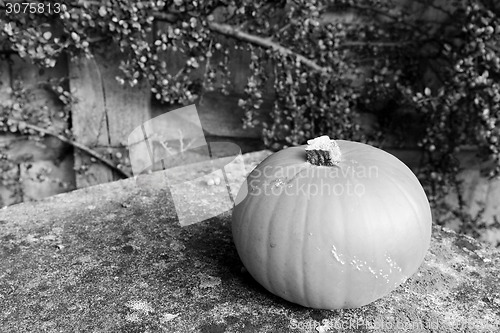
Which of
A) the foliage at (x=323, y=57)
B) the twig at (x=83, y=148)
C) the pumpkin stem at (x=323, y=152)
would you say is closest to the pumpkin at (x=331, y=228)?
the pumpkin stem at (x=323, y=152)

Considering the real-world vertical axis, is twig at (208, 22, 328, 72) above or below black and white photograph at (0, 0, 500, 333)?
above

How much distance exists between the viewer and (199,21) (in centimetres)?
192

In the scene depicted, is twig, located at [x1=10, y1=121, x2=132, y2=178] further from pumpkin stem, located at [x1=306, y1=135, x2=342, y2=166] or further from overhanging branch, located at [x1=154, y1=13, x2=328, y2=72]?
pumpkin stem, located at [x1=306, y1=135, x2=342, y2=166]

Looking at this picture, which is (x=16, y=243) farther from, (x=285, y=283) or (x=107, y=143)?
(x=107, y=143)

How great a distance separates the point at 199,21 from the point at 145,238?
40.2 inches

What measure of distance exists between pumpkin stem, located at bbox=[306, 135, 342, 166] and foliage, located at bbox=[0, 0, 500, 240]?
107cm

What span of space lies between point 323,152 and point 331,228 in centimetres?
17

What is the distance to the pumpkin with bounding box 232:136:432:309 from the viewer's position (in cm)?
90

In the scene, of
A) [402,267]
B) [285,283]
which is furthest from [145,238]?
[402,267]

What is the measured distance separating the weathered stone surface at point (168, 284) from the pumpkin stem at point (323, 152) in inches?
12.2

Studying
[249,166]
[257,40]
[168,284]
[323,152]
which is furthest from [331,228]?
[257,40]

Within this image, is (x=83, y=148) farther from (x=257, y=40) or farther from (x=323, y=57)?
(x=323, y=57)

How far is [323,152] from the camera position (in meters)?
0.99

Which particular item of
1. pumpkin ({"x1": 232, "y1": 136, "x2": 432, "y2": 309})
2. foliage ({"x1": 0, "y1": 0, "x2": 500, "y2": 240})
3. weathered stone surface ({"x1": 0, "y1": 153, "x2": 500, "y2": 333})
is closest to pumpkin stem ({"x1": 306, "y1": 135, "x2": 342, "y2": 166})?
pumpkin ({"x1": 232, "y1": 136, "x2": 432, "y2": 309})
